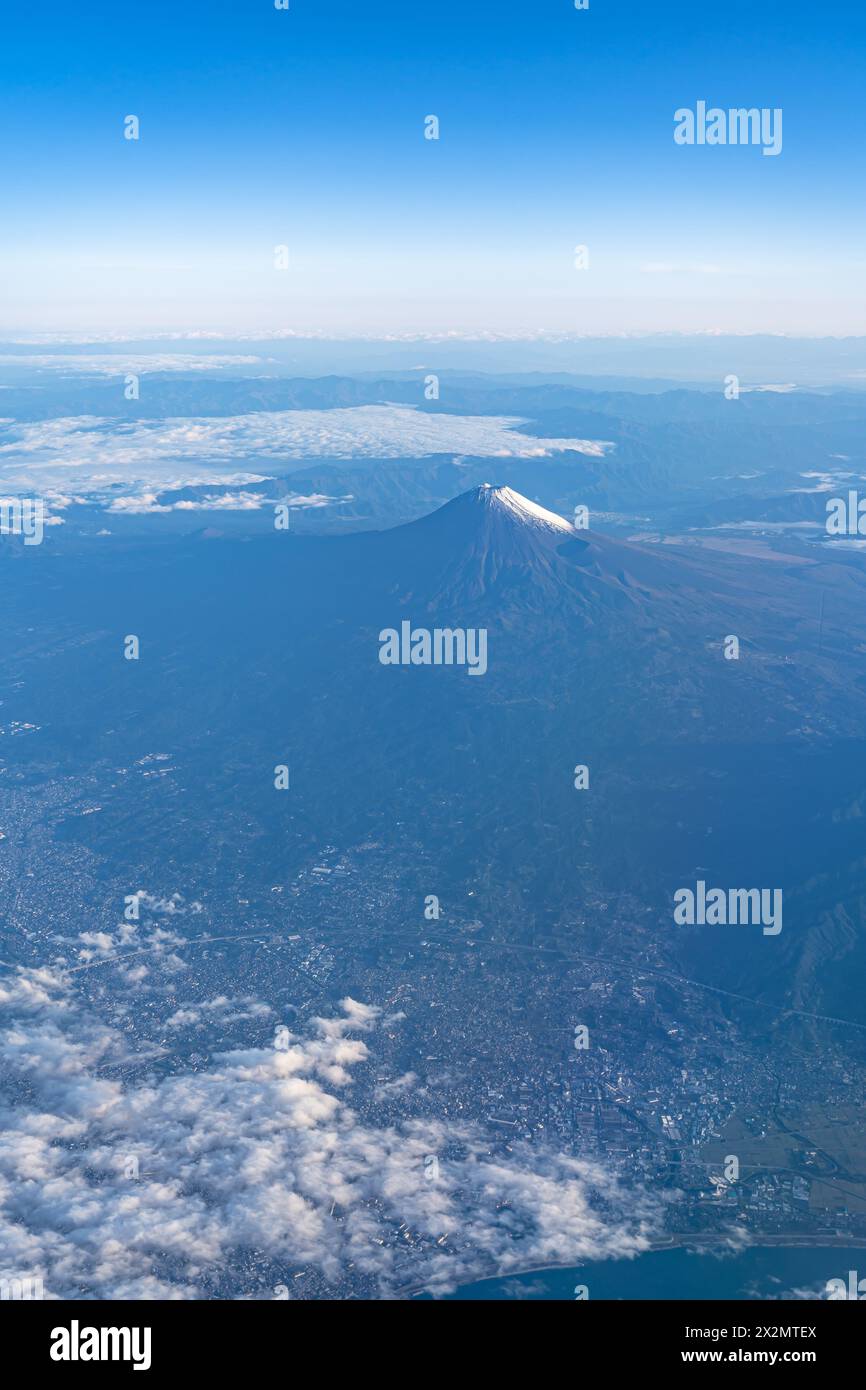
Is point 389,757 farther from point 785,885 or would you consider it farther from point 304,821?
point 785,885

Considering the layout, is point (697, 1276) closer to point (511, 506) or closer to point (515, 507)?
point (511, 506)

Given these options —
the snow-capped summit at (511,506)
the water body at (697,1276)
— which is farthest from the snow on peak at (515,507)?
the water body at (697,1276)

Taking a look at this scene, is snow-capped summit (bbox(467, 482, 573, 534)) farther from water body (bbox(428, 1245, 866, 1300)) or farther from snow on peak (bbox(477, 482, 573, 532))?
water body (bbox(428, 1245, 866, 1300))

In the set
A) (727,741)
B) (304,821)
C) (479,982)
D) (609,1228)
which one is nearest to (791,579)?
(727,741)

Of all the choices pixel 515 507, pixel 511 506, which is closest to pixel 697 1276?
pixel 511 506

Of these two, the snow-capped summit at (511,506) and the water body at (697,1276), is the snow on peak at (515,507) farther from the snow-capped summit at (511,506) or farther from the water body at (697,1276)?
the water body at (697,1276)

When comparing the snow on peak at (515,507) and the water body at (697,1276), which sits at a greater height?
the snow on peak at (515,507)

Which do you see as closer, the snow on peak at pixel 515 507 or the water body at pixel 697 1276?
the water body at pixel 697 1276
